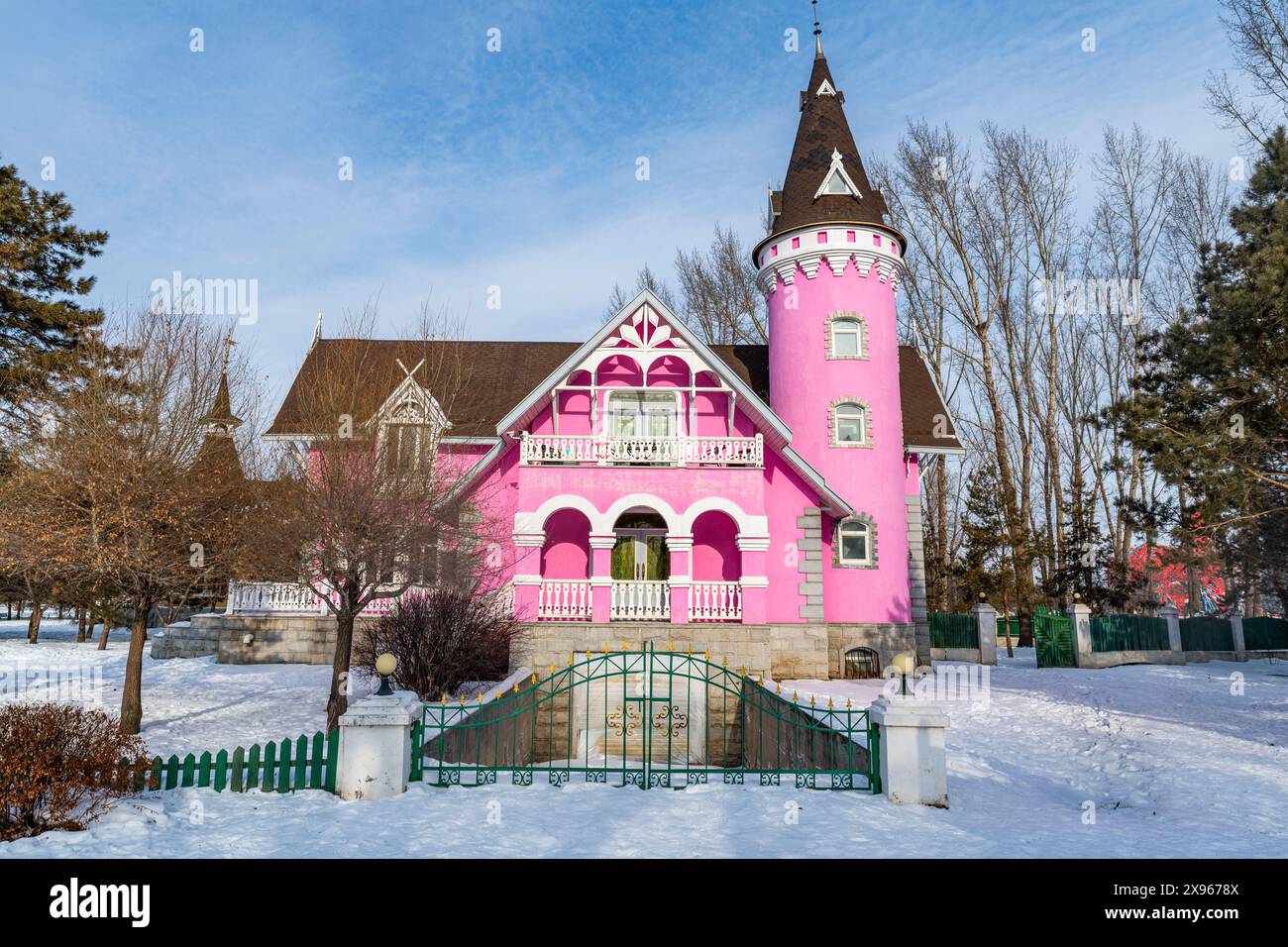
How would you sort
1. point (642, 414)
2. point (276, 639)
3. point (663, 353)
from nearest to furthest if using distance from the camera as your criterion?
1. point (663, 353)
2. point (642, 414)
3. point (276, 639)

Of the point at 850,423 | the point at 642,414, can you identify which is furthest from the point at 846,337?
the point at 642,414

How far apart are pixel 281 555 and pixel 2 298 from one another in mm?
17417

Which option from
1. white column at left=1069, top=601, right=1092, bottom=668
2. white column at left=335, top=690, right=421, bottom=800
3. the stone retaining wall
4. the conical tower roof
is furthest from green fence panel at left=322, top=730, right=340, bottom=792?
white column at left=1069, top=601, right=1092, bottom=668

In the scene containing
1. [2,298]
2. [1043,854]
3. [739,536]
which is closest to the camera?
[1043,854]

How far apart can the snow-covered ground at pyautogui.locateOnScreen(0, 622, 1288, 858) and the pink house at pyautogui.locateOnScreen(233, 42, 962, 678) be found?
6.10 meters

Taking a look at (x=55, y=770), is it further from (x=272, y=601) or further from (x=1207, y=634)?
(x=1207, y=634)

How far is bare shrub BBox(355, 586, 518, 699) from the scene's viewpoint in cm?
1472

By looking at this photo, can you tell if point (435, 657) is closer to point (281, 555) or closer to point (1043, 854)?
point (281, 555)

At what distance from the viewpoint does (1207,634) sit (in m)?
25.9

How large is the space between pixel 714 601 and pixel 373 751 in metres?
10.8

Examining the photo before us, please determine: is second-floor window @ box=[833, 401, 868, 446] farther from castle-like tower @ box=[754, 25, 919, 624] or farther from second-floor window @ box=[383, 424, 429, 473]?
second-floor window @ box=[383, 424, 429, 473]
